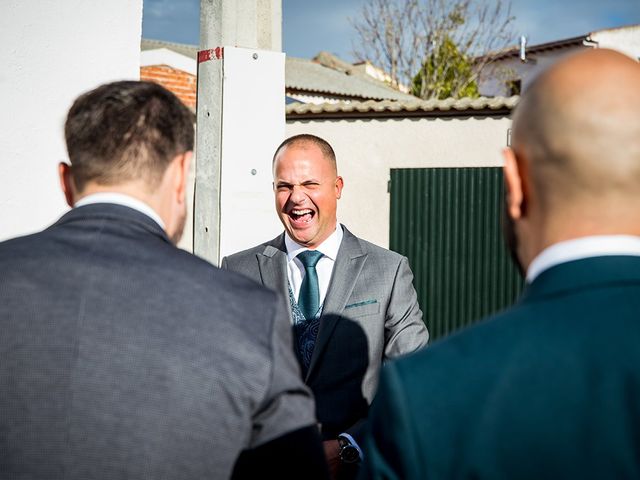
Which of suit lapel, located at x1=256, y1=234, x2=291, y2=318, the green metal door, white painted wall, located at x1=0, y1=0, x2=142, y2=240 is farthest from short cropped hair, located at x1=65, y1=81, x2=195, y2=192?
the green metal door

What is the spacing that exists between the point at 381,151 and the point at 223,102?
6.82 m

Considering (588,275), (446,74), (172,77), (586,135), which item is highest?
(446,74)

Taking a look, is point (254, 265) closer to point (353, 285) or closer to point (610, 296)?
point (353, 285)

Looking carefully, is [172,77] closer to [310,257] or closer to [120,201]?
[310,257]

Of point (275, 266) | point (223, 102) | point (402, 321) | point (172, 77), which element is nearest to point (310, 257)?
point (275, 266)

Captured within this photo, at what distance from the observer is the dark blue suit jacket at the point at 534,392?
1071mm

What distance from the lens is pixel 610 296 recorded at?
44.5 inches

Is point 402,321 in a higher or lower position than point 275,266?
lower

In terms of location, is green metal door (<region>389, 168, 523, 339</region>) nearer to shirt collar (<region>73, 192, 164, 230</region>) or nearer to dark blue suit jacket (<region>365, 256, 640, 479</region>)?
shirt collar (<region>73, 192, 164, 230</region>)

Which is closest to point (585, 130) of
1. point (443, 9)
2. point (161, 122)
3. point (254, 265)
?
point (161, 122)

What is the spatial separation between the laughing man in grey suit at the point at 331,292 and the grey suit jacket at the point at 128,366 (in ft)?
4.13

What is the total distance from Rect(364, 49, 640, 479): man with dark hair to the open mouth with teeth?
1.96m

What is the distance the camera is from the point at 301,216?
3236mm

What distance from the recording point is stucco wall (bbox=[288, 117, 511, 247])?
978 cm
